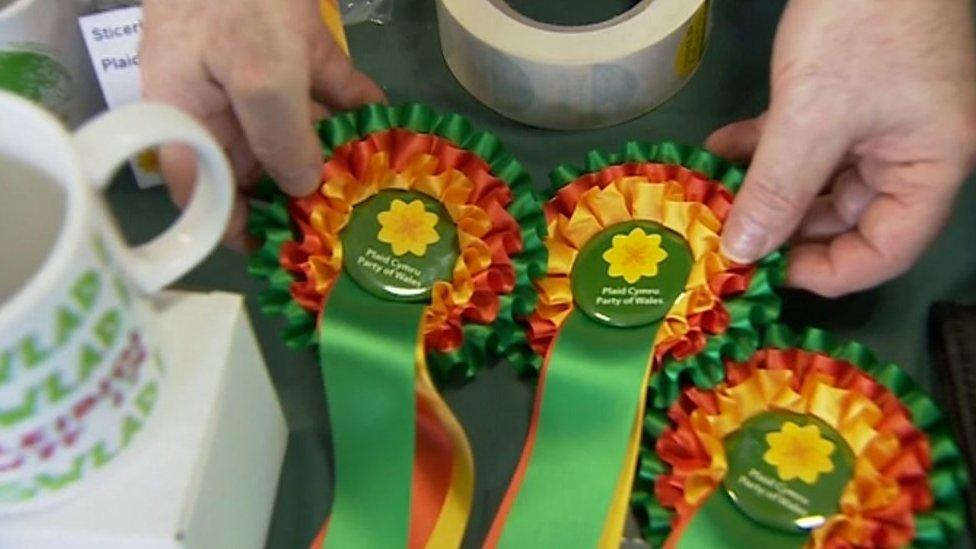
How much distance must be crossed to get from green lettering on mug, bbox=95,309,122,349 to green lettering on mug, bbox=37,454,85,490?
0.06 m

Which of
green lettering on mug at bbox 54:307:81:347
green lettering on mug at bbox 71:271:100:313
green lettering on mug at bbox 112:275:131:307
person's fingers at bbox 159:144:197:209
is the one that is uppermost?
green lettering on mug at bbox 71:271:100:313

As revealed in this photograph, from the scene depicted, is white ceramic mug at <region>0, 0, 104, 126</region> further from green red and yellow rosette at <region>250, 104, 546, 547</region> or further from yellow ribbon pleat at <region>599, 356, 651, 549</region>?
yellow ribbon pleat at <region>599, 356, 651, 549</region>

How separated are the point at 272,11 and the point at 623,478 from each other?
28cm

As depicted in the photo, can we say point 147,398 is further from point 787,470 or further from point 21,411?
point 787,470

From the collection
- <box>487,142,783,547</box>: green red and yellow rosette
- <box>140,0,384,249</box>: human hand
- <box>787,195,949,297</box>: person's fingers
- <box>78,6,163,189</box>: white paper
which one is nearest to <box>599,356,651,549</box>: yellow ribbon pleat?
<box>487,142,783,547</box>: green red and yellow rosette

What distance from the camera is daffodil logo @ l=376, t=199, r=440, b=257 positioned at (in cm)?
60

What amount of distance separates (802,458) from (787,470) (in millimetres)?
10

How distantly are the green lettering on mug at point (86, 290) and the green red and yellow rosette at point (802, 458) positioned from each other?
0.28 m

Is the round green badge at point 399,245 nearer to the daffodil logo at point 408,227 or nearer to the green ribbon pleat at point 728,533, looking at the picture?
the daffodil logo at point 408,227

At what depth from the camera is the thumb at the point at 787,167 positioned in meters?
0.54

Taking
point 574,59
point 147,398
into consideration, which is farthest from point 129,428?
point 574,59

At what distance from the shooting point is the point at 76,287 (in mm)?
384

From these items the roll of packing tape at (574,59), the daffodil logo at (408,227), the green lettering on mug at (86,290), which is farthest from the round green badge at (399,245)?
the green lettering on mug at (86,290)

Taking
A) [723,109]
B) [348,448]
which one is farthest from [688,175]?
[348,448]
